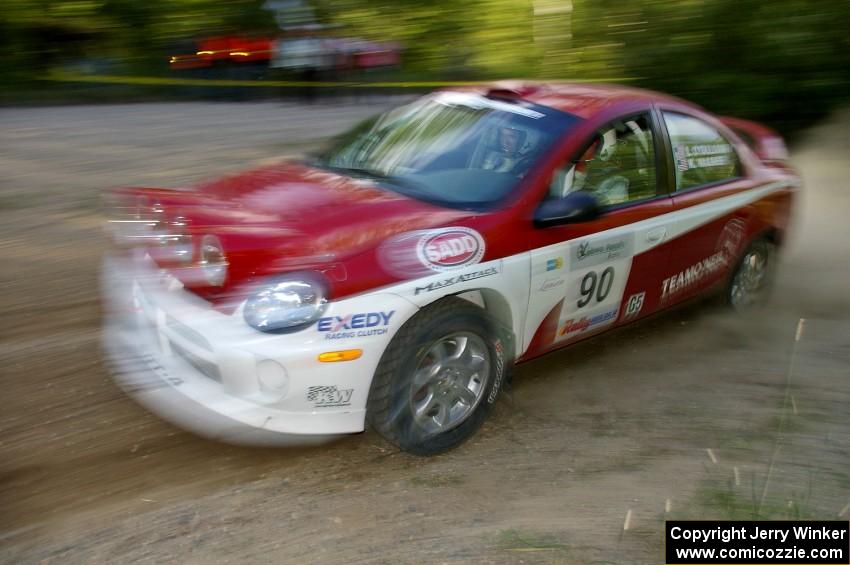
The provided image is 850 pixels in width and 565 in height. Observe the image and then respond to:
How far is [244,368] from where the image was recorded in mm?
3242

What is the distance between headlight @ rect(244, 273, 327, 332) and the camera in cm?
327

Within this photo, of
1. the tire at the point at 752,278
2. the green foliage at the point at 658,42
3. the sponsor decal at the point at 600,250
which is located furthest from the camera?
the green foliage at the point at 658,42

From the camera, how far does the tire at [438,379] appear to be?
3506mm

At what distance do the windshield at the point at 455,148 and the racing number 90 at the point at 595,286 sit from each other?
64 cm

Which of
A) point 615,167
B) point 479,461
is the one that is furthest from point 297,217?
point 615,167

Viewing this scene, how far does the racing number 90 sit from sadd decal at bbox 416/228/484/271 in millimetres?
757

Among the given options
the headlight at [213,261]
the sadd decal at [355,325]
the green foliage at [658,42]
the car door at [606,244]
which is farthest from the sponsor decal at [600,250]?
the green foliage at [658,42]

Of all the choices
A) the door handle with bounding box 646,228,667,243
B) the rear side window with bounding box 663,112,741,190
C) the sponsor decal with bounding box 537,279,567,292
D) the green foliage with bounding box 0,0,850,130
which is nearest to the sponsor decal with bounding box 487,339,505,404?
the sponsor decal with bounding box 537,279,567,292

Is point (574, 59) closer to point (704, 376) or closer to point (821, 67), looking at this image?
point (821, 67)

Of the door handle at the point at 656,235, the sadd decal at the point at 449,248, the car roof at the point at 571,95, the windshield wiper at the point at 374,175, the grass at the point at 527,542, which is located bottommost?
the grass at the point at 527,542

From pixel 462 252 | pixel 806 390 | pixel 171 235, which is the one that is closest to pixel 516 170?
pixel 462 252

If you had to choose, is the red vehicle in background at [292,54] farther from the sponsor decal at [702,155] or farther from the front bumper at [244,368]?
the front bumper at [244,368]

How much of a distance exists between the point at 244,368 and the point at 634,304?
2.30 metres

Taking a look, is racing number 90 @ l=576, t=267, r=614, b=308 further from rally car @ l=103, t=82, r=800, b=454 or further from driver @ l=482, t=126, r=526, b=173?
driver @ l=482, t=126, r=526, b=173
